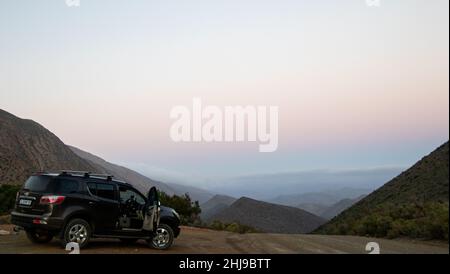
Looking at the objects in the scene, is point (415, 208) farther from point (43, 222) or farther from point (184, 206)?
point (43, 222)

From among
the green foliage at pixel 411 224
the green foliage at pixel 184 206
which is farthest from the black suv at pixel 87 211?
the green foliage at pixel 184 206

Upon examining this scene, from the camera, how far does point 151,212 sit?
43.9 feet

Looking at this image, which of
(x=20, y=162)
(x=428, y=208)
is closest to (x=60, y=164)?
(x=20, y=162)

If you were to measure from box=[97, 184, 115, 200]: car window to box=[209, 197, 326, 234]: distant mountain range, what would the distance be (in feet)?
186

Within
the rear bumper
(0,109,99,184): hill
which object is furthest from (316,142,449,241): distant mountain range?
(0,109,99,184): hill

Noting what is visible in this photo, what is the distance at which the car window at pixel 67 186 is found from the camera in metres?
12.8

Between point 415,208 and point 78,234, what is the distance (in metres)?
17.7

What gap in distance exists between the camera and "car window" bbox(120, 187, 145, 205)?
13719 mm

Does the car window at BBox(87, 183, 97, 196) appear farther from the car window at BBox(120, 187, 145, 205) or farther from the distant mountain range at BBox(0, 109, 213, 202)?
the distant mountain range at BBox(0, 109, 213, 202)

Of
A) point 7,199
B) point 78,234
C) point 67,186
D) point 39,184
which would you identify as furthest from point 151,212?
point 7,199

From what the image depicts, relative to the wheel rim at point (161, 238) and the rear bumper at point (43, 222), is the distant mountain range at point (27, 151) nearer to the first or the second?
the rear bumper at point (43, 222)

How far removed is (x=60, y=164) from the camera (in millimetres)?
82438
